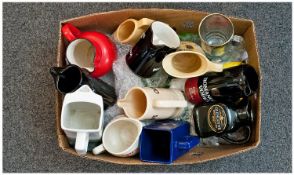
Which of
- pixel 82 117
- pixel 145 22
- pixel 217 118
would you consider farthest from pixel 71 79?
pixel 217 118

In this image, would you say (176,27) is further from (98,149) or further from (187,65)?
(98,149)

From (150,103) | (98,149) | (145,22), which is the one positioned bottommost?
(98,149)

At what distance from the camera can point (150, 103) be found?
0.82m

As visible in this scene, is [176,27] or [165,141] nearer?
[165,141]

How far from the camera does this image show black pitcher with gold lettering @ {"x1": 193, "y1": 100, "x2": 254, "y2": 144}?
85cm

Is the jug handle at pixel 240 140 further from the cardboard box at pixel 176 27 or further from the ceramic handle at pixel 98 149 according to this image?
the ceramic handle at pixel 98 149

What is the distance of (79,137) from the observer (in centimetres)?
81

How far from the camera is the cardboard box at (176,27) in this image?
87 centimetres

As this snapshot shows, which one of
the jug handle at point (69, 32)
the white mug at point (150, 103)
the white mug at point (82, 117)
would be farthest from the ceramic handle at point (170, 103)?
the jug handle at point (69, 32)

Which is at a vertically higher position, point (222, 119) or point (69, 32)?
point (69, 32)

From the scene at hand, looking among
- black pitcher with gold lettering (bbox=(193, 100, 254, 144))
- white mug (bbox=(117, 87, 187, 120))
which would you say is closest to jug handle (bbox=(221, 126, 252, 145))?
black pitcher with gold lettering (bbox=(193, 100, 254, 144))

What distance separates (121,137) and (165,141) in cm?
10

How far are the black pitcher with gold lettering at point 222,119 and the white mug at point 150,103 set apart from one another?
47mm

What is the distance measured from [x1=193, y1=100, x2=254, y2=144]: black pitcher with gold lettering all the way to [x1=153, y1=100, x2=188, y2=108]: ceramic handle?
5 centimetres
